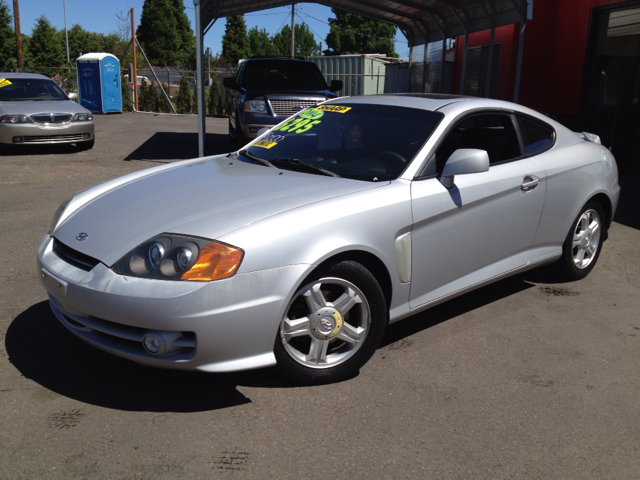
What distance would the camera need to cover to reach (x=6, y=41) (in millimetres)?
36125

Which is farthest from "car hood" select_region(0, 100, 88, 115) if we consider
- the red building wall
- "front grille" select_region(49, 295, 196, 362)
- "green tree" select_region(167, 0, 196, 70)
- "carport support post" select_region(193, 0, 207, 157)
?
"green tree" select_region(167, 0, 196, 70)

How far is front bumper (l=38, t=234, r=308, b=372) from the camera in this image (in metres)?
2.81

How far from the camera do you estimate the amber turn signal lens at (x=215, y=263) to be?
2.84 m

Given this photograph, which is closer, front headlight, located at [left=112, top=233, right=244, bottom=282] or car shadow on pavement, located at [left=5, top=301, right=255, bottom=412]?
front headlight, located at [left=112, top=233, right=244, bottom=282]

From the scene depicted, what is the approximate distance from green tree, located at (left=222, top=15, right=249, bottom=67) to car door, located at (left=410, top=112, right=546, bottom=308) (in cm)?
6875

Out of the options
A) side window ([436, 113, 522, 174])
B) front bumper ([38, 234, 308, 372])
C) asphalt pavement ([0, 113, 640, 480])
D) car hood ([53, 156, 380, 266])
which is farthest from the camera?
side window ([436, 113, 522, 174])

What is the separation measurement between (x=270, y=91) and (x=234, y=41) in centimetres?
6275

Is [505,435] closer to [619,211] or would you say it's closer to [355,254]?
[355,254]

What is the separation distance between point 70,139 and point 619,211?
9.95 meters

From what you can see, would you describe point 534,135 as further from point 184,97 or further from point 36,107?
point 184,97

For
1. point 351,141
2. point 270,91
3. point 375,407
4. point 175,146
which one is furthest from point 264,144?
point 175,146

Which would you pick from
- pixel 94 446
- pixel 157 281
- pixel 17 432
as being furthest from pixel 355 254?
pixel 17 432

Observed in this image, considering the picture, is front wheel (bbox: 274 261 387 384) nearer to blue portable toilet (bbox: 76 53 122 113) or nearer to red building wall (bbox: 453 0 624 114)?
red building wall (bbox: 453 0 624 114)

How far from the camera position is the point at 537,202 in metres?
4.36
